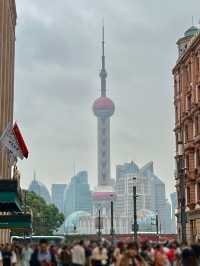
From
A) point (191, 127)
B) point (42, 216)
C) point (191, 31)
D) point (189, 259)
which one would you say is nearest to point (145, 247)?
point (189, 259)

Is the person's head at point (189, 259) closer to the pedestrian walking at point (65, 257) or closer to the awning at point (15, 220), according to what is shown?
the pedestrian walking at point (65, 257)

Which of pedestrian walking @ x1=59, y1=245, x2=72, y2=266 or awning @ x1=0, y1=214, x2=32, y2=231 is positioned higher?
awning @ x1=0, y1=214, x2=32, y2=231

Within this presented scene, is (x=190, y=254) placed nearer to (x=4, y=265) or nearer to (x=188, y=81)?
(x=4, y=265)

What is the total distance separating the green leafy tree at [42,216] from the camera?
136m

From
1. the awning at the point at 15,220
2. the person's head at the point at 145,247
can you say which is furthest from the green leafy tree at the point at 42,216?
the person's head at the point at 145,247

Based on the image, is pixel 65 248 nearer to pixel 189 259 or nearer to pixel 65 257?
pixel 65 257

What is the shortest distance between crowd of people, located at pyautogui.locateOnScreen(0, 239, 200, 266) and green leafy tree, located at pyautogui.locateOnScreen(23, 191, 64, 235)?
10641cm

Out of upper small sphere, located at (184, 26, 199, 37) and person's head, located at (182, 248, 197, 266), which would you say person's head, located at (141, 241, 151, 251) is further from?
upper small sphere, located at (184, 26, 199, 37)

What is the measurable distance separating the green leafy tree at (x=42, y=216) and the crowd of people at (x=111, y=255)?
10641 cm

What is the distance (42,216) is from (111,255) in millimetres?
112141

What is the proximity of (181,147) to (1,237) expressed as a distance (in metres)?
41.3

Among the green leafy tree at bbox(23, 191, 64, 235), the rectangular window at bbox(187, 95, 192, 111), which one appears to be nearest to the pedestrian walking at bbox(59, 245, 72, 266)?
the rectangular window at bbox(187, 95, 192, 111)

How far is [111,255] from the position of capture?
28.4 metres

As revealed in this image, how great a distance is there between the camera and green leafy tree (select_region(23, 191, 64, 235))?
136 metres
